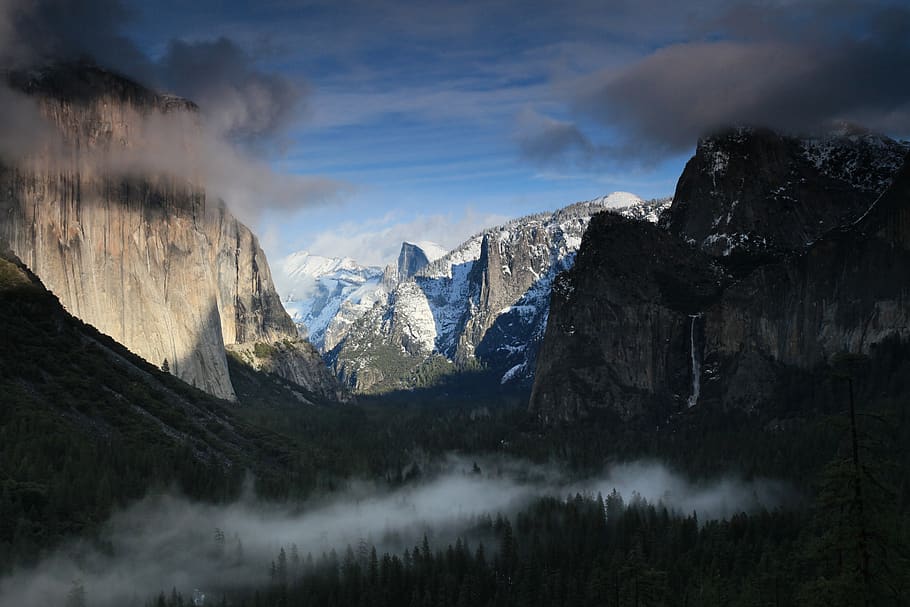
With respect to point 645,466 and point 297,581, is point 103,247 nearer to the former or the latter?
point 297,581

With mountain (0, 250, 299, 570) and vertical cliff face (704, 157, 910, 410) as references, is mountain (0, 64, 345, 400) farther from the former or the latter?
vertical cliff face (704, 157, 910, 410)

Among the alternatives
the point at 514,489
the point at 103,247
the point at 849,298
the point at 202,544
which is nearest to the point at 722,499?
the point at 514,489

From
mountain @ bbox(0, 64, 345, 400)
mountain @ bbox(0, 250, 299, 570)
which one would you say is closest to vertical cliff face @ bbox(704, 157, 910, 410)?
mountain @ bbox(0, 250, 299, 570)

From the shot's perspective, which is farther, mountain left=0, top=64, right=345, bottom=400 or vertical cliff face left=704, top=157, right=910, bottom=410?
vertical cliff face left=704, top=157, right=910, bottom=410

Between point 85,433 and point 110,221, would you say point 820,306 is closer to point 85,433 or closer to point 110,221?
point 85,433

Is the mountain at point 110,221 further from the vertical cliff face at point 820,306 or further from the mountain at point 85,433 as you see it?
the vertical cliff face at point 820,306

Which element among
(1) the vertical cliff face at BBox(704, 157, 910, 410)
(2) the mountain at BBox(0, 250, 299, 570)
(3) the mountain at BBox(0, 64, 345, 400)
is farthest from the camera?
(1) the vertical cliff face at BBox(704, 157, 910, 410)
